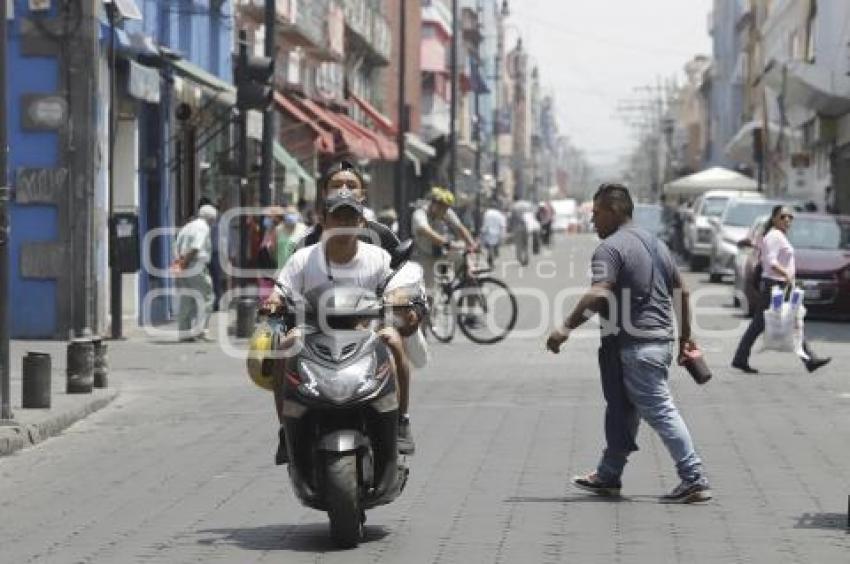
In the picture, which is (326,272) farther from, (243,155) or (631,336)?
(243,155)

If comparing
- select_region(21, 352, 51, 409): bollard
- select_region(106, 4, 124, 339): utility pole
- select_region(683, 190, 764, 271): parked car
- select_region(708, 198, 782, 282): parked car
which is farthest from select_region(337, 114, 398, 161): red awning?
select_region(21, 352, 51, 409): bollard

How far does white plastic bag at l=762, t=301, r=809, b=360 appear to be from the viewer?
19.0 meters

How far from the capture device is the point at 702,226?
4781 cm

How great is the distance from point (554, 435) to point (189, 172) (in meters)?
18.4

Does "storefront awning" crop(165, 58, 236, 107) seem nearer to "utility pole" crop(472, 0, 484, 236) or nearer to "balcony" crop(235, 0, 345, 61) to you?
"balcony" crop(235, 0, 345, 61)

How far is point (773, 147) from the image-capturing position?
65.9m

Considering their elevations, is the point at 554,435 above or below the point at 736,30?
below

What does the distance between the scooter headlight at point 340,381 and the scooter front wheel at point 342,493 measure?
0.86 feet

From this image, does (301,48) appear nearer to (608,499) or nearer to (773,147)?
(773,147)

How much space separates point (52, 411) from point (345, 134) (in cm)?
3003

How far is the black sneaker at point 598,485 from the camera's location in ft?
34.1

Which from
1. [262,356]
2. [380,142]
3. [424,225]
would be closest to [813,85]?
[380,142]

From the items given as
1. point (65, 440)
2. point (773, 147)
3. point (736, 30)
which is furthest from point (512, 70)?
point (65, 440)

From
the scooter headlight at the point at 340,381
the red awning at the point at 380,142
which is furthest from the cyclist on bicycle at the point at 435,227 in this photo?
the red awning at the point at 380,142
